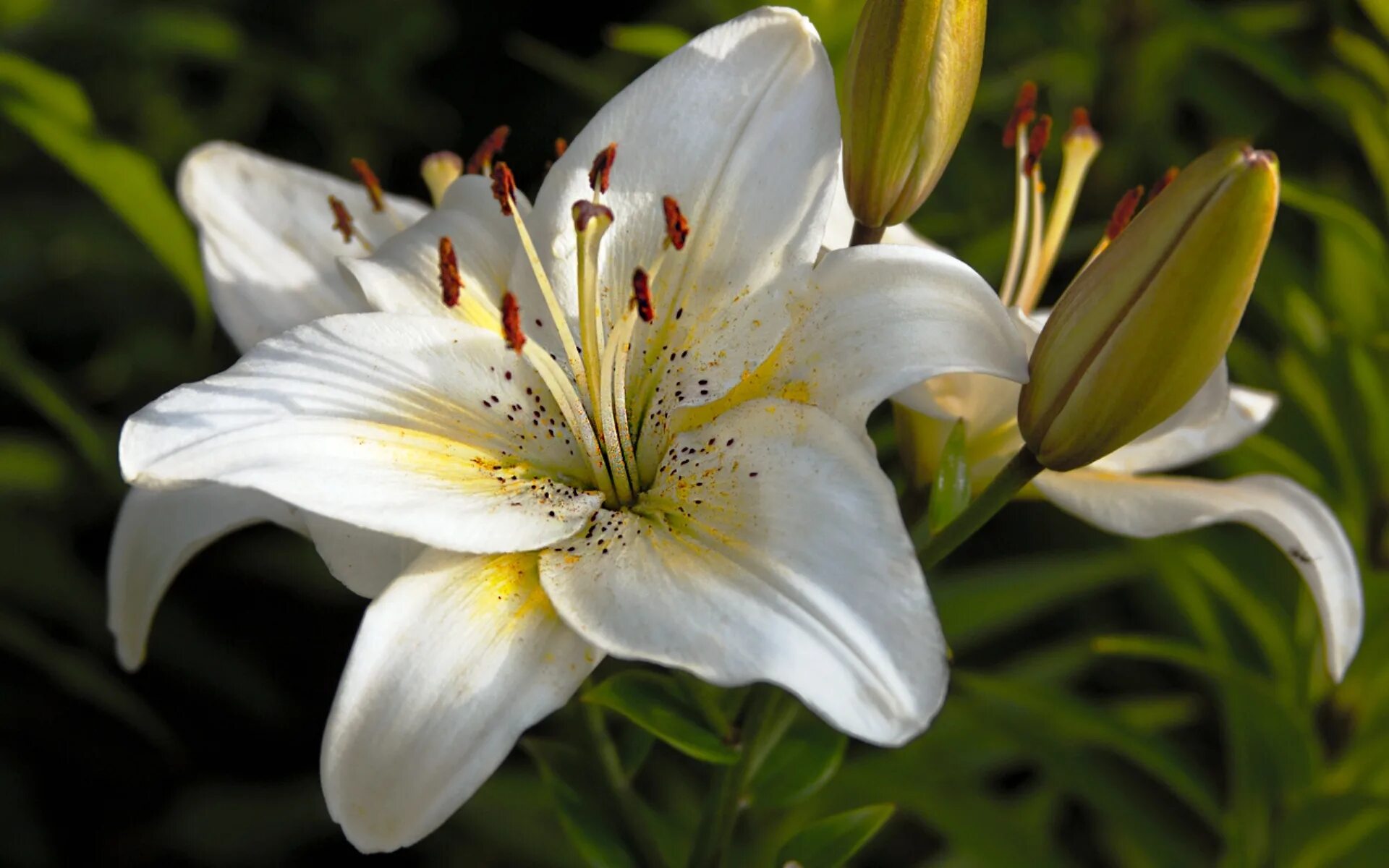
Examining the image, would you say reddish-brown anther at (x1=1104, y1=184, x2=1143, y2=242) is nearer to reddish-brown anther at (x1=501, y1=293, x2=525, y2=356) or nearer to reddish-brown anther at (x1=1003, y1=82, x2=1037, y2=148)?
reddish-brown anther at (x1=1003, y1=82, x2=1037, y2=148)

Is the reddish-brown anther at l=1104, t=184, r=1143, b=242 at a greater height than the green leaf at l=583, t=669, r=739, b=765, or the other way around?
the reddish-brown anther at l=1104, t=184, r=1143, b=242

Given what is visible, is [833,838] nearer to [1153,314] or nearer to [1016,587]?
[1153,314]

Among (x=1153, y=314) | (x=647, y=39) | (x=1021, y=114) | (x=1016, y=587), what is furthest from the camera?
(x=1016, y=587)

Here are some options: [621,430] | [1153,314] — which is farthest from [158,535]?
[1153,314]

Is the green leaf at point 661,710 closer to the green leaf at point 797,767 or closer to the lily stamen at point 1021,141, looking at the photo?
the green leaf at point 797,767

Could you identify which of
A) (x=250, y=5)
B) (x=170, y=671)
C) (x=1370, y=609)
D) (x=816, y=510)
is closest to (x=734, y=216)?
(x=816, y=510)

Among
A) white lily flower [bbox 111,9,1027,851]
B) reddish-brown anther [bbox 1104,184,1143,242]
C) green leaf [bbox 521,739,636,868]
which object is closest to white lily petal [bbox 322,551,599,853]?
white lily flower [bbox 111,9,1027,851]

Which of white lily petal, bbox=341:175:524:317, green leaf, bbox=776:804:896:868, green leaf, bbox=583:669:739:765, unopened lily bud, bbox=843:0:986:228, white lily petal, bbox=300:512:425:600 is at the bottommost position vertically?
green leaf, bbox=776:804:896:868
